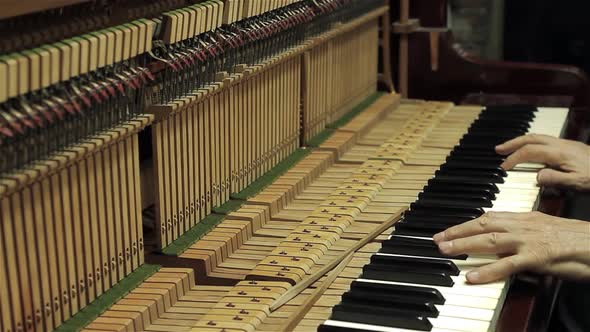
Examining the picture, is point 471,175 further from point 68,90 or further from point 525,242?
point 68,90

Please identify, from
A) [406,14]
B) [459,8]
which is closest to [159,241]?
[406,14]

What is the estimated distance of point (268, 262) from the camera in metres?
2.66

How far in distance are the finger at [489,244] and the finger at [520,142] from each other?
113cm

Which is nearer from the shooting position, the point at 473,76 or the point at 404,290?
the point at 404,290

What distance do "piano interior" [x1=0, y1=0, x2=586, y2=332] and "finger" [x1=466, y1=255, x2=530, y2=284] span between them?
0.03 metres

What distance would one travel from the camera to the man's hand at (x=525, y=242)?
260cm

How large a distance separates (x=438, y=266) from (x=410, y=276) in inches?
4.2

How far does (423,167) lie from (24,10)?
6.71ft

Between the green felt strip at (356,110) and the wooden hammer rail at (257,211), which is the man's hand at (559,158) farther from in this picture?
the green felt strip at (356,110)

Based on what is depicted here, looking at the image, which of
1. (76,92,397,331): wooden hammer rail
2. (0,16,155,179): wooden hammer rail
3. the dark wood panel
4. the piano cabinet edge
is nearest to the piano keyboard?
(76,92,397,331): wooden hammer rail

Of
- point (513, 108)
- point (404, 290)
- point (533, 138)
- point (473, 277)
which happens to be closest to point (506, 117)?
point (513, 108)

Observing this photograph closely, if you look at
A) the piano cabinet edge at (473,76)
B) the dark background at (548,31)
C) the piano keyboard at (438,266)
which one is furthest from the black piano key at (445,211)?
the dark background at (548,31)

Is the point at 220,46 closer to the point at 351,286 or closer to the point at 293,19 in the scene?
the point at 293,19

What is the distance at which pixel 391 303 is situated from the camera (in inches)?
91.0
